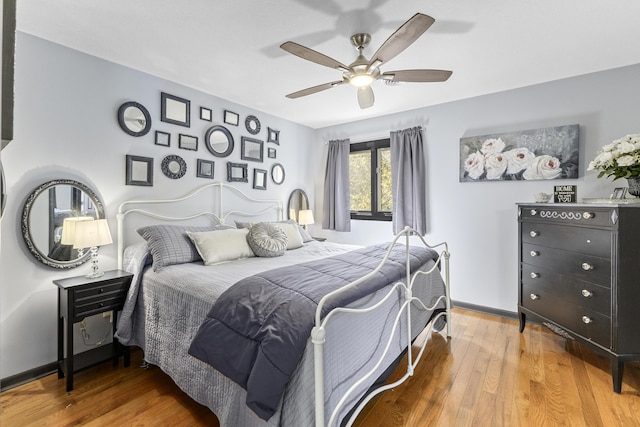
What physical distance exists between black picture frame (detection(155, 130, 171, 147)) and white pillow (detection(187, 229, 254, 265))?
95 cm

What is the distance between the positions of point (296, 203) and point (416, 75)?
8.75ft

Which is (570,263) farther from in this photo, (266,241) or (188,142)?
(188,142)

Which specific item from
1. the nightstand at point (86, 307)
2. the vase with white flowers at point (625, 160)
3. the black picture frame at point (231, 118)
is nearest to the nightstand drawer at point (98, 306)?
the nightstand at point (86, 307)

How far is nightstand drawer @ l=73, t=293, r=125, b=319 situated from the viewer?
6.89ft

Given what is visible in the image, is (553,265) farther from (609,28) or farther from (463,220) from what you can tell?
(609,28)

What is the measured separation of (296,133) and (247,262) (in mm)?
2517

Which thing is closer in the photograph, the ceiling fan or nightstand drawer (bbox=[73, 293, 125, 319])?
the ceiling fan

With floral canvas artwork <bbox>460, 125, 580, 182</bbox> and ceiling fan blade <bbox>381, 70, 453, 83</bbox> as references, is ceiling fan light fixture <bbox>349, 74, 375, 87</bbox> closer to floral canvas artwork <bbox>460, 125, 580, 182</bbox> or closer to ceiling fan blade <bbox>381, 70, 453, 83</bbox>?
ceiling fan blade <bbox>381, 70, 453, 83</bbox>

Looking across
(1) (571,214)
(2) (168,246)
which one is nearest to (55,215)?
(2) (168,246)

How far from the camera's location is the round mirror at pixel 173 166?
2947mm

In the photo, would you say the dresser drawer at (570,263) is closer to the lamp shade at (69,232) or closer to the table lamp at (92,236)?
the table lamp at (92,236)

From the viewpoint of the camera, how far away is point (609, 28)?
6.94ft

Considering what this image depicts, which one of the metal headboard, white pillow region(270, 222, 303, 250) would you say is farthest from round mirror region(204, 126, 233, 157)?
white pillow region(270, 222, 303, 250)

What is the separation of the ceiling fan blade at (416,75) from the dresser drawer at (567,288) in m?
1.84
